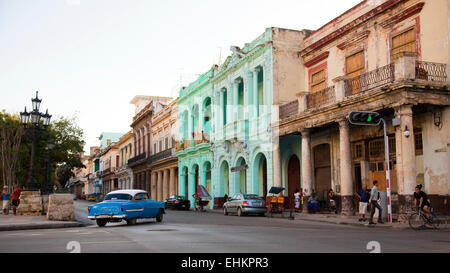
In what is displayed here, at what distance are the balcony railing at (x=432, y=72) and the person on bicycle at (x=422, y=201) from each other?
461 cm

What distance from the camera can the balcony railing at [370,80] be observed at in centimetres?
1843

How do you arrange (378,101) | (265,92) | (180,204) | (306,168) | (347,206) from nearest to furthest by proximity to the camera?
(378,101)
(347,206)
(306,168)
(265,92)
(180,204)

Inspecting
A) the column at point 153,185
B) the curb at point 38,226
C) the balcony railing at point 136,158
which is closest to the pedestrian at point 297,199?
the curb at point 38,226

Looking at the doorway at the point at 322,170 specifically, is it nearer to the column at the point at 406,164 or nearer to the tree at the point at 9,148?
the column at the point at 406,164

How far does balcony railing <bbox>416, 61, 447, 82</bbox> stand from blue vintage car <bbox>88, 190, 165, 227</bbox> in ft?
37.6

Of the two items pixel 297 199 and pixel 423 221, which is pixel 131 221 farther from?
pixel 297 199

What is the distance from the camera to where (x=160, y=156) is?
166ft

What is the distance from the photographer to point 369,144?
22.6 meters

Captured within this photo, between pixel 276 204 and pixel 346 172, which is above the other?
pixel 346 172

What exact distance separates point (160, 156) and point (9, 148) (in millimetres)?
17904

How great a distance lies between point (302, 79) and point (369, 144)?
23.1 feet

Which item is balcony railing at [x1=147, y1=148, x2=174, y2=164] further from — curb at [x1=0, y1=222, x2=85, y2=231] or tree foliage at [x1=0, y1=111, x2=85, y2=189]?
curb at [x1=0, y1=222, x2=85, y2=231]

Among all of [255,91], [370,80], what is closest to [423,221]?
[370,80]

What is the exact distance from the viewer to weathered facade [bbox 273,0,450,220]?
17.6 meters
